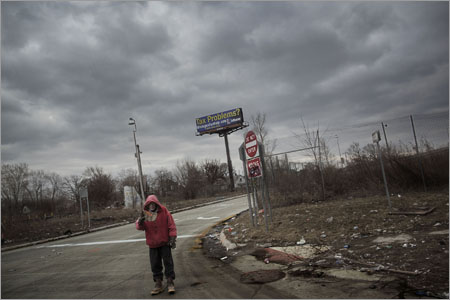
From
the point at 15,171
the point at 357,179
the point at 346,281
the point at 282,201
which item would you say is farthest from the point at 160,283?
the point at 15,171

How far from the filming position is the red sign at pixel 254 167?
909cm

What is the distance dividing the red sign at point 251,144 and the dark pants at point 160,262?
4688 mm

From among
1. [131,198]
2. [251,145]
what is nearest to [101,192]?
[131,198]

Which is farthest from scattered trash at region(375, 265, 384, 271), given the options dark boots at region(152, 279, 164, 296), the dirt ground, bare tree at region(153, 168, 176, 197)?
bare tree at region(153, 168, 176, 197)

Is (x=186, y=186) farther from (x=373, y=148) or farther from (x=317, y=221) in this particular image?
(x=317, y=221)

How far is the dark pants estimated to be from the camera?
16.6ft

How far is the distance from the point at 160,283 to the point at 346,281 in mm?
2858

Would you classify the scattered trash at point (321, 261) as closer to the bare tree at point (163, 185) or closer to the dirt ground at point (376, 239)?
the dirt ground at point (376, 239)

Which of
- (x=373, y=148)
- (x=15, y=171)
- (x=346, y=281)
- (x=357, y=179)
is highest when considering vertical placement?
(x=15, y=171)

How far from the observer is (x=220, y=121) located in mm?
58438

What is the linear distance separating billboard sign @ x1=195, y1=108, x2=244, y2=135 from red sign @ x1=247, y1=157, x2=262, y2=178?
48053 millimetres

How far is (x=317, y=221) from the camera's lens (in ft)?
28.9

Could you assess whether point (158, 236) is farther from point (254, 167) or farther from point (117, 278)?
point (254, 167)

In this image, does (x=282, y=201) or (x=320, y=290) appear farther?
(x=282, y=201)
